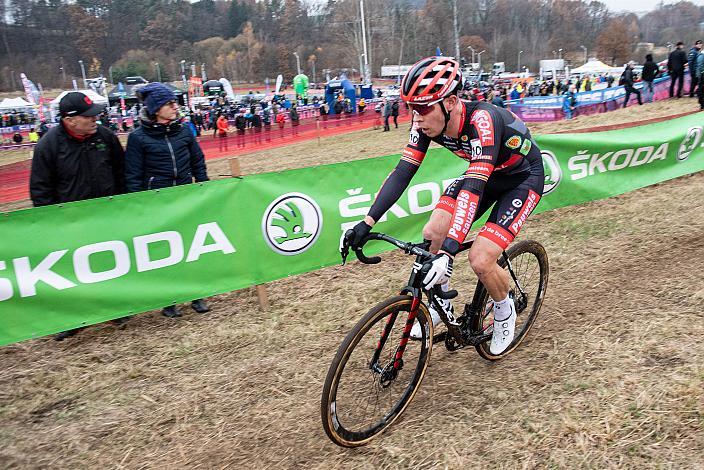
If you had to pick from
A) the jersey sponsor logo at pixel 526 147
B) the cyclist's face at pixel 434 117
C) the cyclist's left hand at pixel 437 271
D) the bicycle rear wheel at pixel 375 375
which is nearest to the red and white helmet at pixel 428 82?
the cyclist's face at pixel 434 117

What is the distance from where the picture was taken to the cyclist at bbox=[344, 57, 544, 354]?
138 inches

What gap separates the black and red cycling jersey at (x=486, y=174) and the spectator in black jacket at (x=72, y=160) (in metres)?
3.40

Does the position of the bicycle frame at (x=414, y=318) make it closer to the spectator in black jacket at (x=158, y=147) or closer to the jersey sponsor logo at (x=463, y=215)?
the jersey sponsor logo at (x=463, y=215)

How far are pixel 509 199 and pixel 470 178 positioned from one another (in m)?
0.65

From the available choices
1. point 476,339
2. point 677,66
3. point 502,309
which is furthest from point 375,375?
point 677,66

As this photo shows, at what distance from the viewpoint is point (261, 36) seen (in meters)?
142

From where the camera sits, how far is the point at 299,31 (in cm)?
13862

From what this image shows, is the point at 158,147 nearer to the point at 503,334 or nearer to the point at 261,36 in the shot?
the point at 503,334

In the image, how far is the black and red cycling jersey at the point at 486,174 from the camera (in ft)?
11.7

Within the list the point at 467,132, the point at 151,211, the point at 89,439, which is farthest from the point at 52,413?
the point at 467,132

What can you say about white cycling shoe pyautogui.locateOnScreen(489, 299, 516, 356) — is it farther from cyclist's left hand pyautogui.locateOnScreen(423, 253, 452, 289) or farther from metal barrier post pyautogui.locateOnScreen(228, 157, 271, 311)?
metal barrier post pyautogui.locateOnScreen(228, 157, 271, 311)

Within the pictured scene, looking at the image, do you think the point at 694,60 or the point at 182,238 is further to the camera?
the point at 694,60

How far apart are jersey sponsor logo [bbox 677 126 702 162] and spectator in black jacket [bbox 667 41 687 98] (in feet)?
34.9

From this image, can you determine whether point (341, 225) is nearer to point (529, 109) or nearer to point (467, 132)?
point (467, 132)
